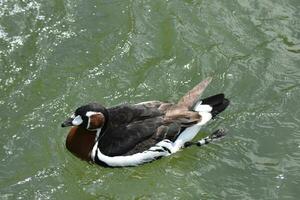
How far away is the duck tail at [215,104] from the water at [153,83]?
0.40m

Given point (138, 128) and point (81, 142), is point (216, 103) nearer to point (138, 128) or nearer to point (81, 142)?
point (138, 128)

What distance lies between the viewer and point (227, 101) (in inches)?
386

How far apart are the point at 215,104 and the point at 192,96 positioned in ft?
1.14

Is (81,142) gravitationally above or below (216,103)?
below

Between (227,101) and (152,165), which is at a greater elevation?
(227,101)

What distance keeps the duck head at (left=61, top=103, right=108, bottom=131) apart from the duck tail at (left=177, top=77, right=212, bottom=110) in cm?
117

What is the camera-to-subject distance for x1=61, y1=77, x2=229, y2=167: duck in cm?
916

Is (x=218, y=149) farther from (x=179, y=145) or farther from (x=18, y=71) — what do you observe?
(x=18, y=71)

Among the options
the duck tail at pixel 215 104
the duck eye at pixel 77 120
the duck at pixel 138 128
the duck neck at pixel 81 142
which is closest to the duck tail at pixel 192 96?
the duck at pixel 138 128

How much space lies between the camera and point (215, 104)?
969 cm

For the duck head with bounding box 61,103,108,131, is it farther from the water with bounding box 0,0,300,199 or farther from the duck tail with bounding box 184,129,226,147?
the duck tail with bounding box 184,129,226,147

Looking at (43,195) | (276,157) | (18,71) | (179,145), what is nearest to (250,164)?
(276,157)

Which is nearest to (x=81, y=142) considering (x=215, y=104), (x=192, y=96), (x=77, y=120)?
(x=77, y=120)

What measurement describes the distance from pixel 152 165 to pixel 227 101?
1.43m
